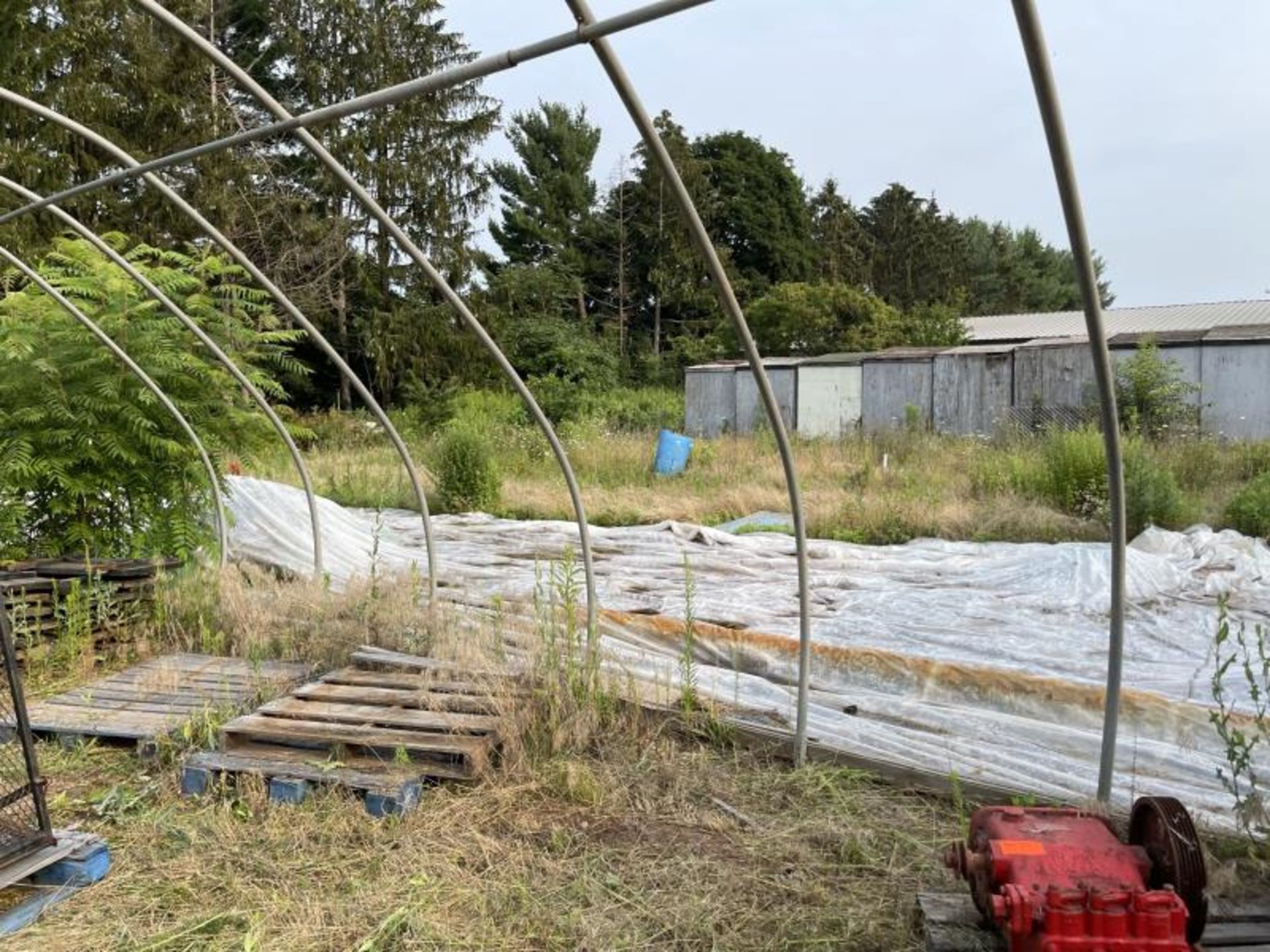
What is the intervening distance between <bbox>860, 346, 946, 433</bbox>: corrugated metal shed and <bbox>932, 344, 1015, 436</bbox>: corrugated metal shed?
0.15 m

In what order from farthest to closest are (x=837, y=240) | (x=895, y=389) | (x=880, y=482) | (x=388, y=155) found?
(x=837, y=240) < (x=388, y=155) < (x=895, y=389) < (x=880, y=482)

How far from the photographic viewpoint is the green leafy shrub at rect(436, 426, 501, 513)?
11.6m

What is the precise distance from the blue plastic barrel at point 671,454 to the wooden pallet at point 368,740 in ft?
32.0

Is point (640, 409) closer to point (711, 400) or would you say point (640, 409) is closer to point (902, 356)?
point (711, 400)

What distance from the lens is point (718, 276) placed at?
2.96 metres

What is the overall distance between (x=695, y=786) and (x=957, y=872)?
125 cm

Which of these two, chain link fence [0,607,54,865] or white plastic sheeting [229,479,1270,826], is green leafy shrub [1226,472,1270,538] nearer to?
white plastic sheeting [229,479,1270,826]

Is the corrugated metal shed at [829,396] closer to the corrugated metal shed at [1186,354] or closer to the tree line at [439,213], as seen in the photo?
the corrugated metal shed at [1186,354]

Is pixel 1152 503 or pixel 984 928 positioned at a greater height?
pixel 1152 503

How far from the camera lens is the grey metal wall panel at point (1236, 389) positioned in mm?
13016

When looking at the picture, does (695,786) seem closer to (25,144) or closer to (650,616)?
(650,616)

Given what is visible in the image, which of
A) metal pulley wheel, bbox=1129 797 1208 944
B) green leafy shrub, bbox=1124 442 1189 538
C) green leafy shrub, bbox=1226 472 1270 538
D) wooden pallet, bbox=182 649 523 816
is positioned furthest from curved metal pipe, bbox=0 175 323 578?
green leafy shrub, bbox=1226 472 1270 538

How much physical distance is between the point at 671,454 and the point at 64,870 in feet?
37.7

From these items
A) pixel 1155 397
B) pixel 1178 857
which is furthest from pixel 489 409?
pixel 1178 857
